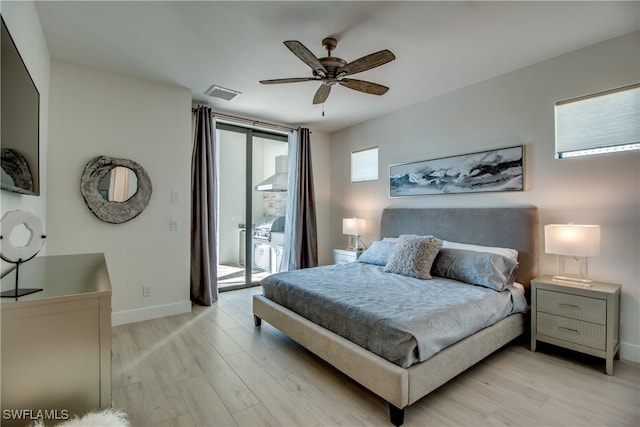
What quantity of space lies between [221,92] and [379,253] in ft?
8.69

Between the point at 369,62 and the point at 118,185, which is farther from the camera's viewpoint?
the point at 118,185

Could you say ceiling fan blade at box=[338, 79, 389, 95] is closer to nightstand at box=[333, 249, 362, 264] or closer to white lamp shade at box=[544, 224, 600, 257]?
white lamp shade at box=[544, 224, 600, 257]

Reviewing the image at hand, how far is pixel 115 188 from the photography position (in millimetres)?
3123

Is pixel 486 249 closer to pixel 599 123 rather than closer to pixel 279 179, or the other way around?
pixel 599 123

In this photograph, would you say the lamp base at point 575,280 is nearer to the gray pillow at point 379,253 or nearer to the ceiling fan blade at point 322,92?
the gray pillow at point 379,253

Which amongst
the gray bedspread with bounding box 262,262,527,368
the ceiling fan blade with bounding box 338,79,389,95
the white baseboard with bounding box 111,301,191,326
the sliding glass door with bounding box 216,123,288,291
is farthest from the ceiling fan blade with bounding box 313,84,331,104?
the white baseboard with bounding box 111,301,191,326

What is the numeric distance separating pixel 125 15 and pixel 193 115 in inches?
68.6

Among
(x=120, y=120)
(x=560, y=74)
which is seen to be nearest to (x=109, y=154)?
(x=120, y=120)

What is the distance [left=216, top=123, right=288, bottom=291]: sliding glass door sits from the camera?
4.49 m

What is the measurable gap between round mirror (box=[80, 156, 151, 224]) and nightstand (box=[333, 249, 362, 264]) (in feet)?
8.91

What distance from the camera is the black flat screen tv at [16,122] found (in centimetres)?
131

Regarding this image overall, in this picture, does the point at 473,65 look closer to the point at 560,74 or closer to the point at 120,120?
the point at 560,74

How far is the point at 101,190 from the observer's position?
3051mm

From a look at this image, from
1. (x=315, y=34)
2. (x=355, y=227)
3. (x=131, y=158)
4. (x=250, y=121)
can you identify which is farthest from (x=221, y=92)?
(x=355, y=227)
